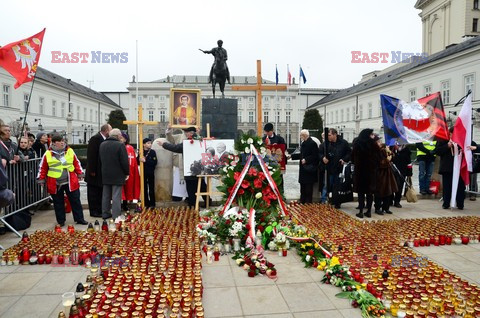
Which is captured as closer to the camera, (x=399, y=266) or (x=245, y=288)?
(x=245, y=288)

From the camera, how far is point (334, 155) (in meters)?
8.00

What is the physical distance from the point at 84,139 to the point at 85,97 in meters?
14.9

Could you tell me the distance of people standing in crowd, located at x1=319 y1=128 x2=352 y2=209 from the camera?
7.91 metres

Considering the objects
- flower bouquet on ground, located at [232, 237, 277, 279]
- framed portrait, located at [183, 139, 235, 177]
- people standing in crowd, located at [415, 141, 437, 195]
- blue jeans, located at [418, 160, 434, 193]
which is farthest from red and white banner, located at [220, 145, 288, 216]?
blue jeans, located at [418, 160, 434, 193]

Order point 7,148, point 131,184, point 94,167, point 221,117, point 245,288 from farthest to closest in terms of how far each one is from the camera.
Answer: point 221,117 < point 131,184 < point 94,167 < point 7,148 < point 245,288

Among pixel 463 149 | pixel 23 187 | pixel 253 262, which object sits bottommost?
pixel 253 262

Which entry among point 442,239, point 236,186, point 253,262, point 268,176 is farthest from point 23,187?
point 442,239

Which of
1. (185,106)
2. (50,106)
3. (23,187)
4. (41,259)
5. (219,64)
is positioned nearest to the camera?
(41,259)

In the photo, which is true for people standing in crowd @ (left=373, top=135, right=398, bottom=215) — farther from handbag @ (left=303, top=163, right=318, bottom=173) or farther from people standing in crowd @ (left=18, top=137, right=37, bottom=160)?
people standing in crowd @ (left=18, top=137, right=37, bottom=160)

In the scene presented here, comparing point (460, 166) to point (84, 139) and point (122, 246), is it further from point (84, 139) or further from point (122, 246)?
point (84, 139)

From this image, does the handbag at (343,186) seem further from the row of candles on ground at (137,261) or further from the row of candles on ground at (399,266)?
the row of candles on ground at (137,261)

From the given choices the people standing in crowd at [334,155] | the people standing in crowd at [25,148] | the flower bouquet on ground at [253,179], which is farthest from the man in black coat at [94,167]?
the people standing in crowd at [334,155]

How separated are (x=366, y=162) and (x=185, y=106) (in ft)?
15.6

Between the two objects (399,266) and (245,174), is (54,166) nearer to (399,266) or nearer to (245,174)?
(245,174)
